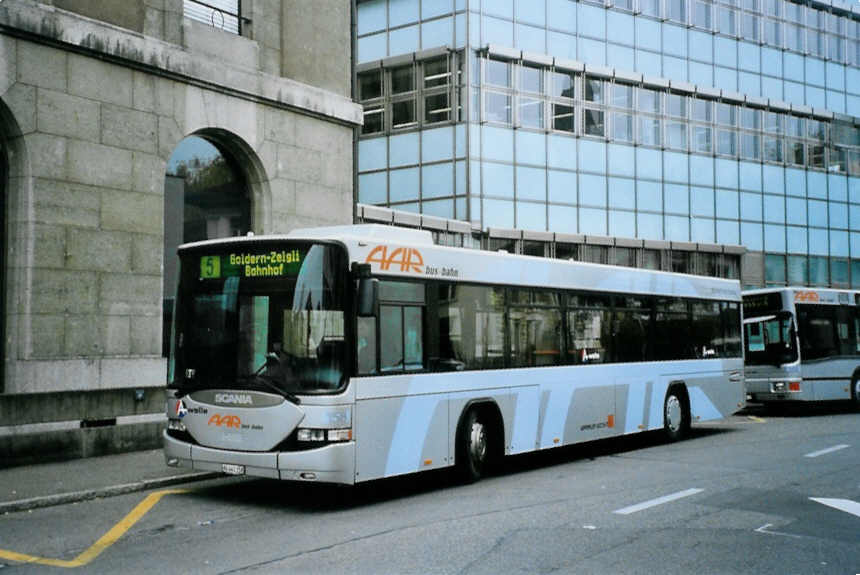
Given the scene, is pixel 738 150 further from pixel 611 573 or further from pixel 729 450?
pixel 611 573

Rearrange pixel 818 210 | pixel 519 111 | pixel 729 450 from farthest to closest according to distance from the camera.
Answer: pixel 818 210
pixel 519 111
pixel 729 450

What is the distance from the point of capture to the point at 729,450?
1485 centimetres

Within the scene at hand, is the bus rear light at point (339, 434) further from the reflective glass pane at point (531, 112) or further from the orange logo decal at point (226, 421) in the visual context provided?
the reflective glass pane at point (531, 112)

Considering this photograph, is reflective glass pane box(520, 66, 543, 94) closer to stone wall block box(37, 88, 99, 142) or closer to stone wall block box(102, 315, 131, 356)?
stone wall block box(37, 88, 99, 142)

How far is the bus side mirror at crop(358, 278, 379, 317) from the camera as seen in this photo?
9.48 metres

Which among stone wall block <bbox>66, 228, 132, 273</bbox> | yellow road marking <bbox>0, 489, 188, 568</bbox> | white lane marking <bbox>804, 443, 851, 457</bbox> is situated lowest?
white lane marking <bbox>804, 443, 851, 457</bbox>

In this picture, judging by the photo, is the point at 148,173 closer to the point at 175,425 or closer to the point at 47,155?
the point at 47,155

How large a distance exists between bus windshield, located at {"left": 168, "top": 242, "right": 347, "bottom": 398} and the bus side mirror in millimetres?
225

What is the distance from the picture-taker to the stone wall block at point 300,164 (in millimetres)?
18312

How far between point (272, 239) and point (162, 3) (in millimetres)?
8165

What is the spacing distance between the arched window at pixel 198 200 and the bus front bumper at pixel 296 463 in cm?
644

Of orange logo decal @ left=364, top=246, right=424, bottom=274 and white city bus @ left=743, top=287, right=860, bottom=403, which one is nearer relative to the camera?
orange logo decal @ left=364, top=246, right=424, bottom=274

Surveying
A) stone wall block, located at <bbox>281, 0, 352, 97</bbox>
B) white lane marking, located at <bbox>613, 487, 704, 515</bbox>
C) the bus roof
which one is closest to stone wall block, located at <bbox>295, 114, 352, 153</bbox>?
stone wall block, located at <bbox>281, 0, 352, 97</bbox>

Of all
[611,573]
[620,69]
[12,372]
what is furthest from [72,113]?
[620,69]
